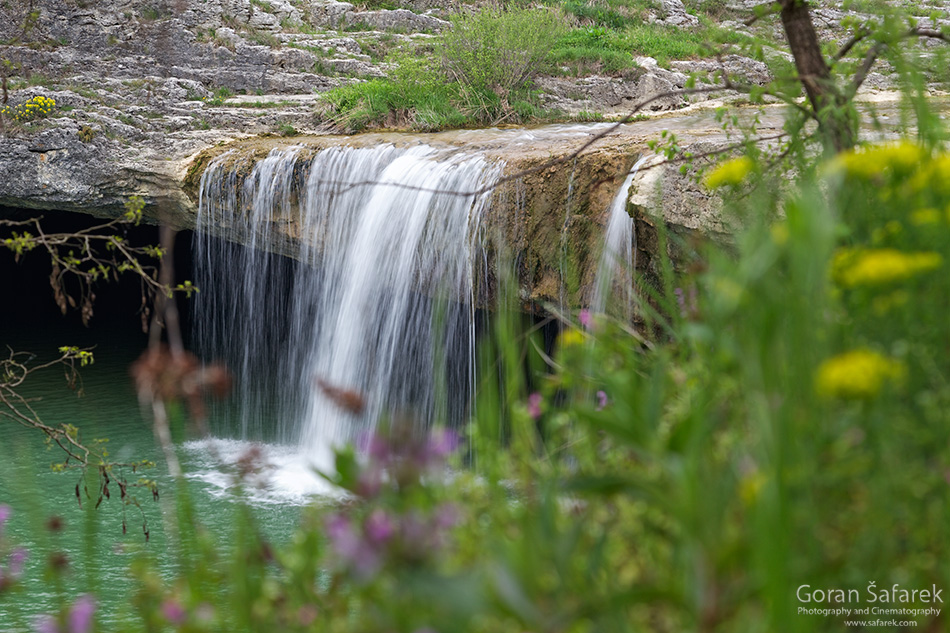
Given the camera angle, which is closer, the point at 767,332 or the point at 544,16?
the point at 767,332

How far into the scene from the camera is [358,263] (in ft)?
22.4

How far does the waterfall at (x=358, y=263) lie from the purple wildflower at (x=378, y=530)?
4.88 meters

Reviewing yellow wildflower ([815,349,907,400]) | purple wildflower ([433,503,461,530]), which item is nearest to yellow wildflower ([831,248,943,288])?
yellow wildflower ([815,349,907,400])

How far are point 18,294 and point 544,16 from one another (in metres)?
8.15

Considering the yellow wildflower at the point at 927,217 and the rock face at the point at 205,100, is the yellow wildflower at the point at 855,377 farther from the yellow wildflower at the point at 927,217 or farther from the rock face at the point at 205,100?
the rock face at the point at 205,100

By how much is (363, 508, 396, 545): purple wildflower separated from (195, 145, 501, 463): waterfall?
192 inches

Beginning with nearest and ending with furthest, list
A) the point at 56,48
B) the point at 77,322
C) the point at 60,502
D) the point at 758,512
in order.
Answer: the point at 758,512 < the point at 60,502 < the point at 56,48 < the point at 77,322

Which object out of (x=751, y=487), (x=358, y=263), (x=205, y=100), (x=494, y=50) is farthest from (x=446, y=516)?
(x=205, y=100)

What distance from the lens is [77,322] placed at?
36.9 ft

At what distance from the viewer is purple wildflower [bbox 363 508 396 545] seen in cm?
88

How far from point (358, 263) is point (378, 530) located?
19.8ft

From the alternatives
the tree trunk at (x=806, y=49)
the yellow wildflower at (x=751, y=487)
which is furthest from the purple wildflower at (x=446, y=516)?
the tree trunk at (x=806, y=49)

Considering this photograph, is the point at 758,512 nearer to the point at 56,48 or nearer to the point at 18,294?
the point at 56,48

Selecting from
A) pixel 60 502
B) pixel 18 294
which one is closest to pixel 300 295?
pixel 60 502
